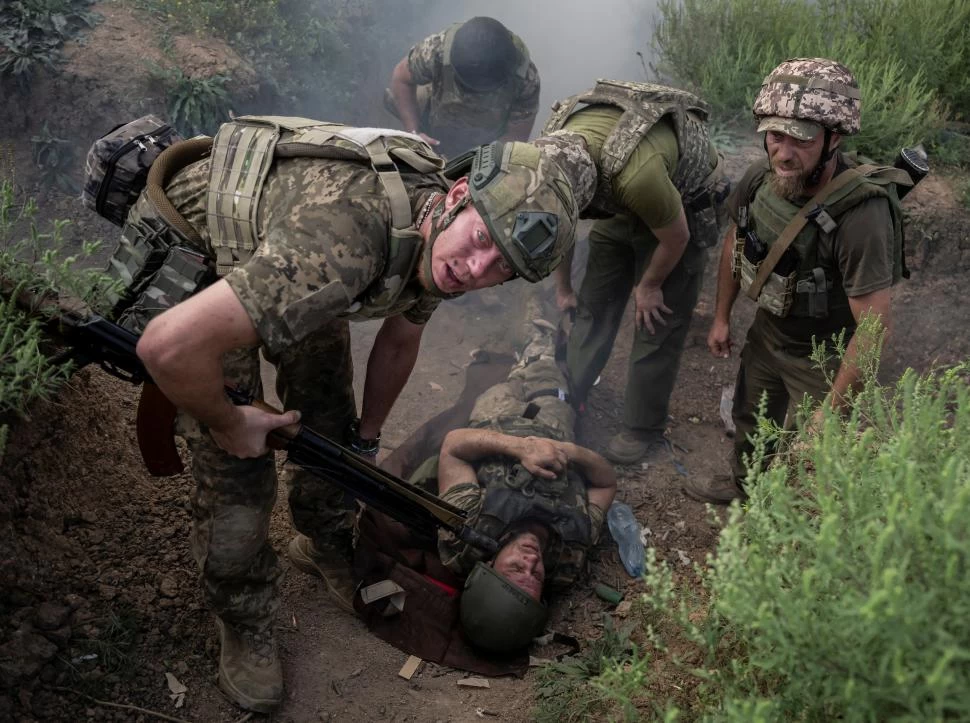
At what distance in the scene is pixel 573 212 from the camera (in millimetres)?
2463

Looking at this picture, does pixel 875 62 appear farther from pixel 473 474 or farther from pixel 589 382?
pixel 473 474

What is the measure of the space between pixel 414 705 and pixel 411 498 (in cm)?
85

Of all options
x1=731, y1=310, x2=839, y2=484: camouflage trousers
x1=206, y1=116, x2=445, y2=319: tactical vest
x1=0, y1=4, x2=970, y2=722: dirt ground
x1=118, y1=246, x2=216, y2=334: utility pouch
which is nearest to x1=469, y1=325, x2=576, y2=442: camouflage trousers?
x1=0, y1=4, x2=970, y2=722: dirt ground

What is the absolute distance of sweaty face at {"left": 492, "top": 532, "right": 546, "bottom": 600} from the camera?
137 inches

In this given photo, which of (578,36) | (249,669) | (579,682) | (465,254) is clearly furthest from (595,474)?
(578,36)

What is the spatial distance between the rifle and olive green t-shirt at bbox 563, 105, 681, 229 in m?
1.69

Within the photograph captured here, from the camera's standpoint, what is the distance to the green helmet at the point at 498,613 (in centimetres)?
325

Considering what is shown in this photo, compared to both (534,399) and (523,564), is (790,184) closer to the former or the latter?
(534,399)

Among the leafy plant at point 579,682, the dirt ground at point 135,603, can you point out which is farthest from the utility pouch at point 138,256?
the leafy plant at point 579,682

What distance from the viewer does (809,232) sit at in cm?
329

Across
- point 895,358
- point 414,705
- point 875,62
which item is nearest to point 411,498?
point 414,705

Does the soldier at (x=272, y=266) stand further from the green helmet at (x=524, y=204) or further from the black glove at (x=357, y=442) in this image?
the black glove at (x=357, y=442)

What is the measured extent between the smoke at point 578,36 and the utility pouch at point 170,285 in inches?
318

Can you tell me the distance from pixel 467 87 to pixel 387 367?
357 cm
